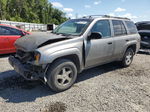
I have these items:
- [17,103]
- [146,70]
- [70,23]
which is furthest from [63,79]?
[146,70]

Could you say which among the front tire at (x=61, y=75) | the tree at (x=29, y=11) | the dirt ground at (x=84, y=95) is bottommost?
the dirt ground at (x=84, y=95)

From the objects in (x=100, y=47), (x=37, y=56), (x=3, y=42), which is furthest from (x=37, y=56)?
(x=3, y=42)

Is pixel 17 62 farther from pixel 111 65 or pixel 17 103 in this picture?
pixel 111 65

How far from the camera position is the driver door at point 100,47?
3.87 meters

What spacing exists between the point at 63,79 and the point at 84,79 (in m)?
1.05

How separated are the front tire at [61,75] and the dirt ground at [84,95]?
191mm

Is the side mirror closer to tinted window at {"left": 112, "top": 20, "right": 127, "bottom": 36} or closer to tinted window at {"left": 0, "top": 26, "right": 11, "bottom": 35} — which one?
tinted window at {"left": 112, "top": 20, "right": 127, "bottom": 36}

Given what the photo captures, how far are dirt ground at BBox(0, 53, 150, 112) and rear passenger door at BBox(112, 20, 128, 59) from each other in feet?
2.62

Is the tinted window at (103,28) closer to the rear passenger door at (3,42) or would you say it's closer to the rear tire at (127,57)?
the rear tire at (127,57)

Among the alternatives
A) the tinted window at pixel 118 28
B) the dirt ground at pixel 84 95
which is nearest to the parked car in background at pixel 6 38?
the dirt ground at pixel 84 95

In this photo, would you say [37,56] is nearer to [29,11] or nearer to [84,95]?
[84,95]

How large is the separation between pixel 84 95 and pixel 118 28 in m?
2.66

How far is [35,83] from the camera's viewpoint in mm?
4035

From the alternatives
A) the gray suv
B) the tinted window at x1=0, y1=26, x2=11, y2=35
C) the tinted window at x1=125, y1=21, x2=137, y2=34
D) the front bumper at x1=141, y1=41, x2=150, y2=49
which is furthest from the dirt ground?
the front bumper at x1=141, y1=41, x2=150, y2=49
